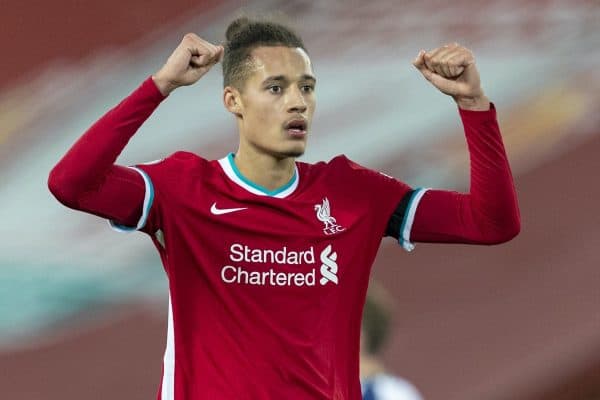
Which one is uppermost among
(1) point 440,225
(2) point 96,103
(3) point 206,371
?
(2) point 96,103

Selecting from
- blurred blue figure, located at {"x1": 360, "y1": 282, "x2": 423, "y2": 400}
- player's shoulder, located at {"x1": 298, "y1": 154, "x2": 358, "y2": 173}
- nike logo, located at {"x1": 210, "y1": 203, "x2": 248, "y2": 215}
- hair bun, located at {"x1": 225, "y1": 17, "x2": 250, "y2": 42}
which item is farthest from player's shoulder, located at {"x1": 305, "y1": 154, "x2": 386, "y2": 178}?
blurred blue figure, located at {"x1": 360, "y1": 282, "x2": 423, "y2": 400}

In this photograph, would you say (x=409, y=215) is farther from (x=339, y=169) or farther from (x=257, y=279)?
(x=257, y=279)

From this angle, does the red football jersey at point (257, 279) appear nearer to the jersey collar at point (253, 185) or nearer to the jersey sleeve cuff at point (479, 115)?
the jersey collar at point (253, 185)

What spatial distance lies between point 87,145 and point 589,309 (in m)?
2.99

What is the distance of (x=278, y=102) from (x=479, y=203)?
0.44 metres

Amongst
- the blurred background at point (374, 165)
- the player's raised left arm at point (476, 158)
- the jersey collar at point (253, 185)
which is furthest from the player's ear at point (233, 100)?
the blurred background at point (374, 165)

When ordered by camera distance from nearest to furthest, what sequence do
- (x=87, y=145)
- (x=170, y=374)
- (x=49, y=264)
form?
(x=87, y=145) → (x=170, y=374) → (x=49, y=264)

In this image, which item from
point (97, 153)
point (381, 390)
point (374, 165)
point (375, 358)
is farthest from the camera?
point (374, 165)

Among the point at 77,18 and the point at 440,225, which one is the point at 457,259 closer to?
the point at 77,18

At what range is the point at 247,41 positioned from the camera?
2605 millimetres

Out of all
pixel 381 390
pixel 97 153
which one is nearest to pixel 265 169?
pixel 97 153

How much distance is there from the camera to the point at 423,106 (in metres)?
4.83

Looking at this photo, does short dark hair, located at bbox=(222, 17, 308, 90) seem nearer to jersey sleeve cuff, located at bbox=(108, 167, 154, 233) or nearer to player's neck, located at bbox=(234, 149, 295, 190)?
player's neck, located at bbox=(234, 149, 295, 190)

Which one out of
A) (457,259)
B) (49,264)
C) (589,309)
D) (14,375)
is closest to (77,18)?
(49,264)
